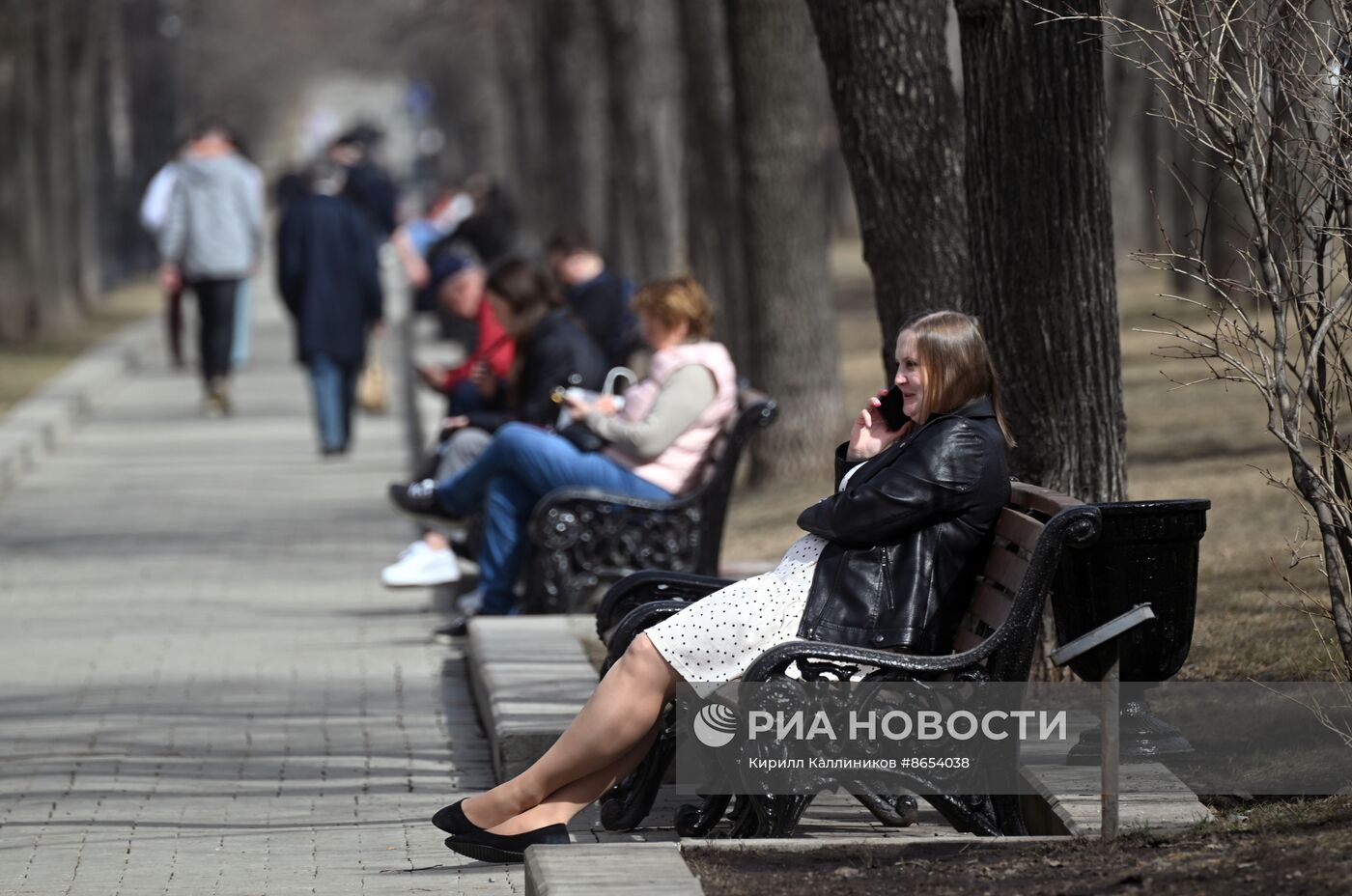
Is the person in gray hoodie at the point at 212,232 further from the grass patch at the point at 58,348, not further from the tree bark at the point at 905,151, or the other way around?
the tree bark at the point at 905,151

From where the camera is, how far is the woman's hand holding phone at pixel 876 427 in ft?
18.1

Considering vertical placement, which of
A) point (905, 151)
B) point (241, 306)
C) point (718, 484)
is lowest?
point (718, 484)

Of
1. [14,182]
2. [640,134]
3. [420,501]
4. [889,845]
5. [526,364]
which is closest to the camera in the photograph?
[889,845]

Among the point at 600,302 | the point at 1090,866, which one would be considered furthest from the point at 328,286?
the point at 1090,866

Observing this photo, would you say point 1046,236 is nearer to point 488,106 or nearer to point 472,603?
point 472,603

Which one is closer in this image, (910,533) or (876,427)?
(910,533)

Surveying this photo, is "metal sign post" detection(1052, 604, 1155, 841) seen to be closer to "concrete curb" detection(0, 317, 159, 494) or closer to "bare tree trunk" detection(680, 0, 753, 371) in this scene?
"bare tree trunk" detection(680, 0, 753, 371)

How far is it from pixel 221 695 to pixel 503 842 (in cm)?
314

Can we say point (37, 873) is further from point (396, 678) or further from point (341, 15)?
point (341, 15)

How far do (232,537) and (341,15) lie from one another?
5469cm

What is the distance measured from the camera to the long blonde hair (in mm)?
5312

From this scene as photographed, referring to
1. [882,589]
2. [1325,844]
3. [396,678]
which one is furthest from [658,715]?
[396,678]

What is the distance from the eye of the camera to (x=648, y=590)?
5.99 m

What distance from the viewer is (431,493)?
9.28 metres
